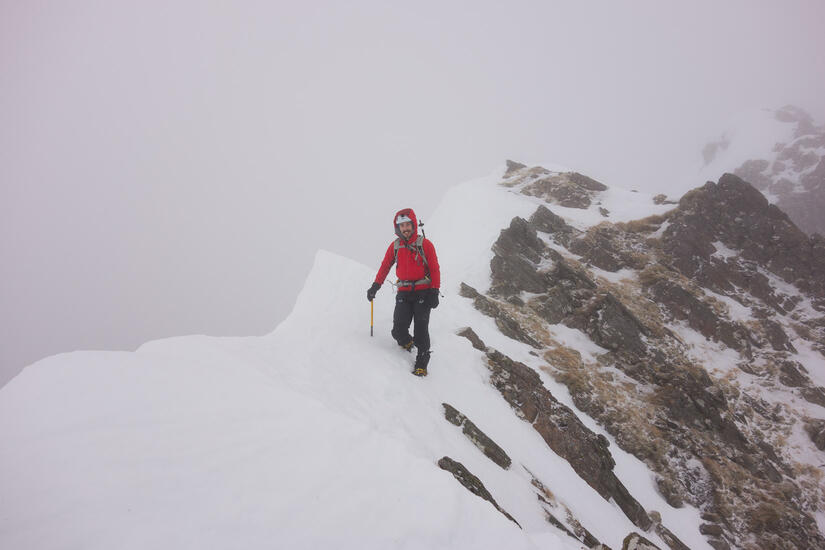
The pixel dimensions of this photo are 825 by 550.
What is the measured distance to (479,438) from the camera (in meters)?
7.36

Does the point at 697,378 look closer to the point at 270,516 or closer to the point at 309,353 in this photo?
the point at 309,353

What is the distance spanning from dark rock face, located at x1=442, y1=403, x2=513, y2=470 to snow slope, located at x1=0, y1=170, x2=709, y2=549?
0.23 meters

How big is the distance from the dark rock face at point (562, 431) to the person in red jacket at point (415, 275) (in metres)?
3.20

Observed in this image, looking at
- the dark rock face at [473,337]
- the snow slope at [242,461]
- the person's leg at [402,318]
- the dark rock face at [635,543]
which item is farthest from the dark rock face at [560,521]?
the dark rock face at [473,337]

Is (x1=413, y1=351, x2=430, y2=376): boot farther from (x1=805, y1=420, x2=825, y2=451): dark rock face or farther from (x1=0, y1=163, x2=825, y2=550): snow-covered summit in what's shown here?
(x1=805, y1=420, x2=825, y2=451): dark rock face

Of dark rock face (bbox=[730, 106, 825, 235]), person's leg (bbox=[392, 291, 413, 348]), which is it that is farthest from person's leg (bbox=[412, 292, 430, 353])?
dark rock face (bbox=[730, 106, 825, 235])

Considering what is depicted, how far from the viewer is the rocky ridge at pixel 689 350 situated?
10.9 metres

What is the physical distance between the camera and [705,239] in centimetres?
2170

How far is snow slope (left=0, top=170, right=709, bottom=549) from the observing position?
2.99 meters

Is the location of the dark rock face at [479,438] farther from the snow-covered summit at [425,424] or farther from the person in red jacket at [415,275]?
the person in red jacket at [415,275]

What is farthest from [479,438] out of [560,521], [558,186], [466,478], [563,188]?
[558,186]

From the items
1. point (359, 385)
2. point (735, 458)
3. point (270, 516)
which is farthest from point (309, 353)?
point (735, 458)

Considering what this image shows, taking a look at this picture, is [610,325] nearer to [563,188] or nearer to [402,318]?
[402,318]

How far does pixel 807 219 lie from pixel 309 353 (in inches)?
2595
